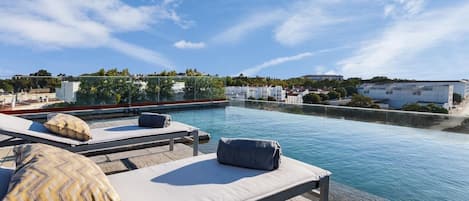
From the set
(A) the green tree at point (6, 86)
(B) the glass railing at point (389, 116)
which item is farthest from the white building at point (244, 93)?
(A) the green tree at point (6, 86)

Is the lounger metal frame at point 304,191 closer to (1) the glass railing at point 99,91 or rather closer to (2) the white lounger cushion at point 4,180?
(2) the white lounger cushion at point 4,180

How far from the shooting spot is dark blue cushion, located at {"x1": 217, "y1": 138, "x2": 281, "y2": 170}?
2.00 metres

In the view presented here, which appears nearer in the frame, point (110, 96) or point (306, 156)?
point (306, 156)

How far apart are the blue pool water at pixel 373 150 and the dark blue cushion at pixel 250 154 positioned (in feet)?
4.97

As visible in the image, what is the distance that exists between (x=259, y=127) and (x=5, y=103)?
20.5ft

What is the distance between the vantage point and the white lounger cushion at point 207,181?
5.29 feet

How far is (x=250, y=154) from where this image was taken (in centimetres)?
204

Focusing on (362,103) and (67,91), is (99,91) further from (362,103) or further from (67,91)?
(362,103)

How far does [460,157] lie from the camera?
4301mm

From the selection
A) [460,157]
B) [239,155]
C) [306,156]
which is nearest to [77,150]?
[239,155]

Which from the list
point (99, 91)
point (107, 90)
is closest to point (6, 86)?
point (99, 91)

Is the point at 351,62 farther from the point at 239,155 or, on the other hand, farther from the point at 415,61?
the point at 239,155

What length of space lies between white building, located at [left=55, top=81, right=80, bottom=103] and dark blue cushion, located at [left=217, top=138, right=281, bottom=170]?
22.5ft

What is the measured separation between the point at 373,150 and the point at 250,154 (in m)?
3.35
